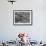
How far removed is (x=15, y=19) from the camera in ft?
15.2

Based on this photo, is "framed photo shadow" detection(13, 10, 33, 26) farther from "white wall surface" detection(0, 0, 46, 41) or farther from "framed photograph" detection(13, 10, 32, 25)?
"white wall surface" detection(0, 0, 46, 41)

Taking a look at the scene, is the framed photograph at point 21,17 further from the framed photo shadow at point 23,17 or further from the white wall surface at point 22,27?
the white wall surface at point 22,27

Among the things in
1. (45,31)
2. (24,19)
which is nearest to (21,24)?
(24,19)

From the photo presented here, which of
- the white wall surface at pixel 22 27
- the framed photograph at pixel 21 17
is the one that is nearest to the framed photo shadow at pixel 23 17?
the framed photograph at pixel 21 17

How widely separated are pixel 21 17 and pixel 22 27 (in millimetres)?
348

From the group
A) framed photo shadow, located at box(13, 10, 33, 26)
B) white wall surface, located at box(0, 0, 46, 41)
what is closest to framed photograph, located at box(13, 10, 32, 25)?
framed photo shadow, located at box(13, 10, 33, 26)

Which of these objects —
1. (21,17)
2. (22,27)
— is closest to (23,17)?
(21,17)

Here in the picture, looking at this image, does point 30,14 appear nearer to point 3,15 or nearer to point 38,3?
point 38,3

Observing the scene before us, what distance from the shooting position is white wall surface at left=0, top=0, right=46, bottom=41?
4605 millimetres

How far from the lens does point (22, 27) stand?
4.64 metres

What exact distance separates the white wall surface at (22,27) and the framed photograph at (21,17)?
105mm

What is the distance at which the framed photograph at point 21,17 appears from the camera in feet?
15.2

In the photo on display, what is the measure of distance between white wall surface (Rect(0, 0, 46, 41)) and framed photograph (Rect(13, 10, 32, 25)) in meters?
0.10

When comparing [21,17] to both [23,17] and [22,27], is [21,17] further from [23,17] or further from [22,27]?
[22,27]
